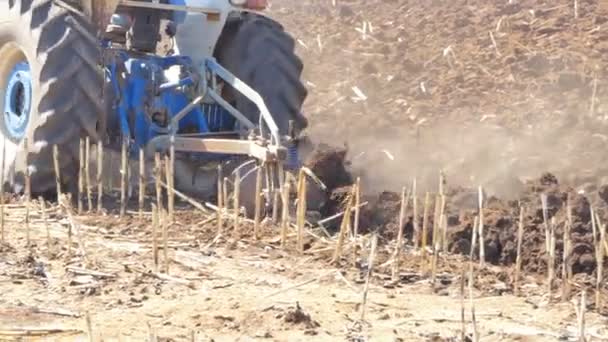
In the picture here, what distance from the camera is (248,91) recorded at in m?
7.70

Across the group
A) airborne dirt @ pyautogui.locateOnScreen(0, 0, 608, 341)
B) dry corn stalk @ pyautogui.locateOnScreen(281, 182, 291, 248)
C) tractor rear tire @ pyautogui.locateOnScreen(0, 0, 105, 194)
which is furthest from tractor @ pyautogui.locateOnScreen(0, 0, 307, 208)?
dry corn stalk @ pyautogui.locateOnScreen(281, 182, 291, 248)

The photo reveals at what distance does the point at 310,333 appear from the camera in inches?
187

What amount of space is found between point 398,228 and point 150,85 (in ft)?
6.71

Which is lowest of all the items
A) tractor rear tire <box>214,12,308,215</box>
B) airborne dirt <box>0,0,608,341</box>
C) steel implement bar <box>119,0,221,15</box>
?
airborne dirt <box>0,0,608,341</box>

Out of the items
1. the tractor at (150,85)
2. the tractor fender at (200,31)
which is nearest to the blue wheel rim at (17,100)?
the tractor at (150,85)

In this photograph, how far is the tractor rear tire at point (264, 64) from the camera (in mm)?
8438

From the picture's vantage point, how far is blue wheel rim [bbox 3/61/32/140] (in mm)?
8039

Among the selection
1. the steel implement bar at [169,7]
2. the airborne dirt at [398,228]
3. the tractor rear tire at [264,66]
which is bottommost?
the airborne dirt at [398,228]

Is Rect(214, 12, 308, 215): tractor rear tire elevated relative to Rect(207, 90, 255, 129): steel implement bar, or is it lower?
elevated

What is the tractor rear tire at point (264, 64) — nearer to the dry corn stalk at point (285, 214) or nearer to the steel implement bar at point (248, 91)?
the steel implement bar at point (248, 91)

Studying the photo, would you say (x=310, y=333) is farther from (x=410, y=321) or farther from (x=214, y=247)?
(x=214, y=247)

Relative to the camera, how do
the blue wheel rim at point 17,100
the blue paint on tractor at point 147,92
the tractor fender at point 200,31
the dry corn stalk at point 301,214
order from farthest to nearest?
1. the tractor fender at point 200,31
2. the blue wheel rim at point 17,100
3. the blue paint on tractor at point 147,92
4. the dry corn stalk at point 301,214

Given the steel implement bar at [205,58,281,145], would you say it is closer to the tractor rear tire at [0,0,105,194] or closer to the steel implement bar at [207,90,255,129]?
the steel implement bar at [207,90,255,129]

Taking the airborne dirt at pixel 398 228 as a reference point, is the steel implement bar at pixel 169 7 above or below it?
above
